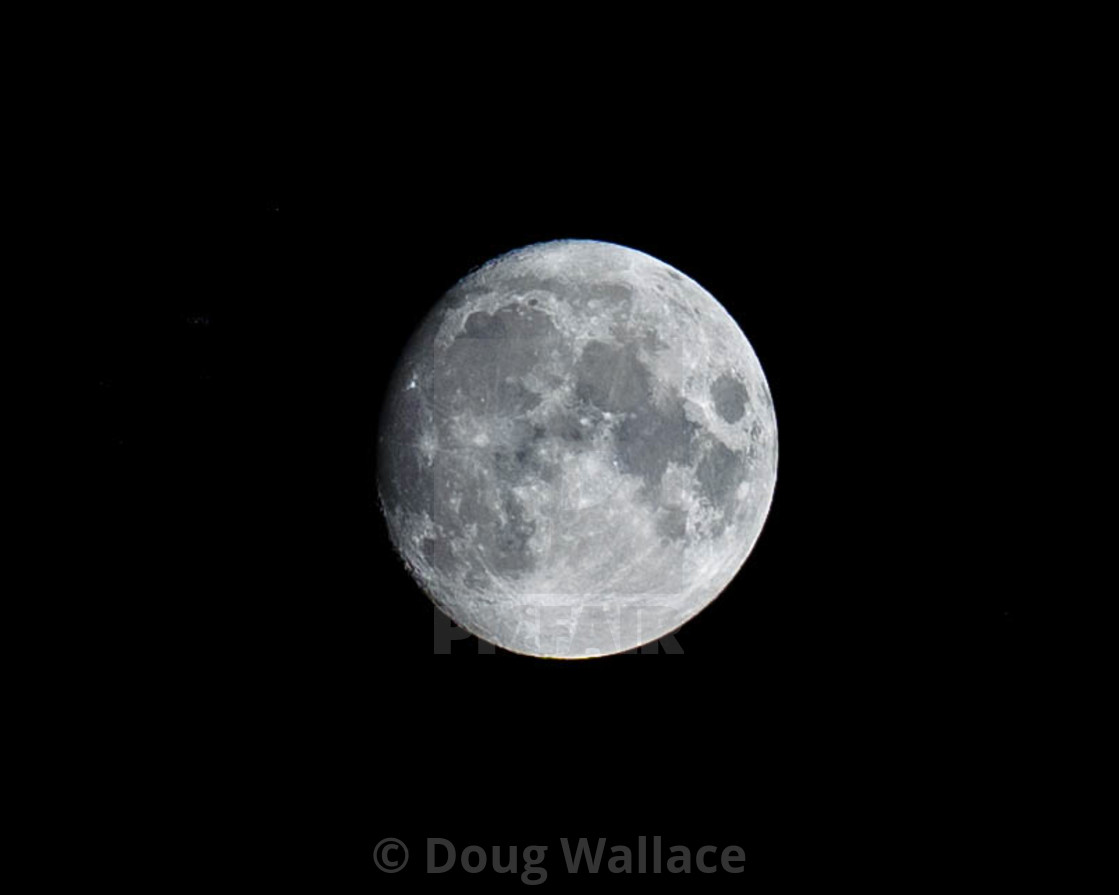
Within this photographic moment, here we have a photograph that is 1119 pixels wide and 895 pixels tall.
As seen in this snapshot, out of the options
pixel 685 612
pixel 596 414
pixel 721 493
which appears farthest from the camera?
pixel 685 612

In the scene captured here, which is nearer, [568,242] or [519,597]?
[519,597]

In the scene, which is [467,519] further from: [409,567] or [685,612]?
[685,612]

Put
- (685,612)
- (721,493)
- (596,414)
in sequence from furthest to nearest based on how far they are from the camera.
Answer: (685,612) < (721,493) < (596,414)

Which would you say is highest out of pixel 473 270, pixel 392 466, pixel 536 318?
pixel 473 270

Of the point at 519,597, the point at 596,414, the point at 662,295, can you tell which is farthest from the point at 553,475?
the point at 662,295

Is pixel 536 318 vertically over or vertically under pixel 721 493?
over

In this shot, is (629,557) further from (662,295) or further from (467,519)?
(662,295)

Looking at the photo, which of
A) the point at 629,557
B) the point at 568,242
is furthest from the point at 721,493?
the point at 568,242
